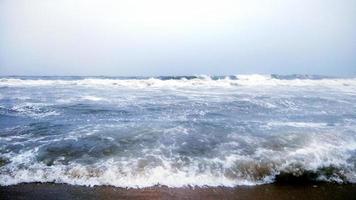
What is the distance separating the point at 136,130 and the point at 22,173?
114 inches

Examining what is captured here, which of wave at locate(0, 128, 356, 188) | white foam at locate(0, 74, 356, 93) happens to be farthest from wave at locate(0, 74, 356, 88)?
wave at locate(0, 128, 356, 188)

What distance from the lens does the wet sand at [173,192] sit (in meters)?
4.29

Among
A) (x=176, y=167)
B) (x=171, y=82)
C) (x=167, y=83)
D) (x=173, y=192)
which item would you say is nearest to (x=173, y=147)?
(x=176, y=167)

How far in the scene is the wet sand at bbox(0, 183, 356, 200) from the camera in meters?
4.29

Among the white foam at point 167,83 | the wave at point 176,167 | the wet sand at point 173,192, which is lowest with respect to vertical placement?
the wet sand at point 173,192

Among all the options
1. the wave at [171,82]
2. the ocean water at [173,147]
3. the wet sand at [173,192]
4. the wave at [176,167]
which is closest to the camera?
the wet sand at [173,192]

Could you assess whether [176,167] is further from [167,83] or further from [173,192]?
[167,83]

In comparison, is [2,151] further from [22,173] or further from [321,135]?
[321,135]

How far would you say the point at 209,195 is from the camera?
4.41 metres

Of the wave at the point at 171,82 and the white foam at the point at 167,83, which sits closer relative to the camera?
the white foam at the point at 167,83

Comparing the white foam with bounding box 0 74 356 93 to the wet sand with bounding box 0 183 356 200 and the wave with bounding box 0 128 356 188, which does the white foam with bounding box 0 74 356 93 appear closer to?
the wave with bounding box 0 128 356 188

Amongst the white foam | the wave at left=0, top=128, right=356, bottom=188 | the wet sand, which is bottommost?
the wet sand

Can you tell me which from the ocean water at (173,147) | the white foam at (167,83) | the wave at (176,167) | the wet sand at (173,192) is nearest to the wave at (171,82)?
the white foam at (167,83)

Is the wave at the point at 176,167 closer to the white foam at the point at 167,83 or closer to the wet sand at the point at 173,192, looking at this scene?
the wet sand at the point at 173,192
